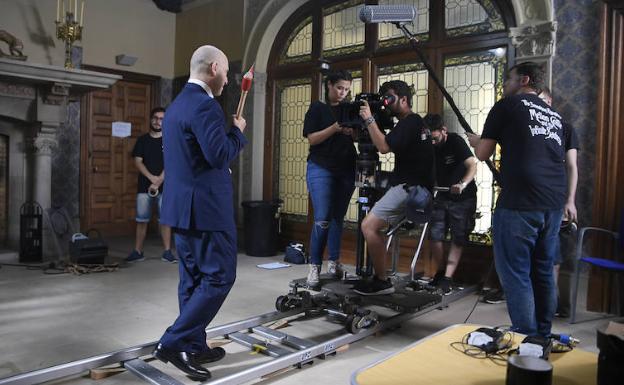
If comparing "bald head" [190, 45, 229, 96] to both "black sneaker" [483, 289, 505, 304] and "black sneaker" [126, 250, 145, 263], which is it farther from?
"black sneaker" [126, 250, 145, 263]

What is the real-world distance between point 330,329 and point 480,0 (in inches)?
124

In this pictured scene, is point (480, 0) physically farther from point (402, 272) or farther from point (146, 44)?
point (146, 44)

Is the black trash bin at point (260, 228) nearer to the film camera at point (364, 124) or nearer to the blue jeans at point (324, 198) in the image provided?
the blue jeans at point (324, 198)

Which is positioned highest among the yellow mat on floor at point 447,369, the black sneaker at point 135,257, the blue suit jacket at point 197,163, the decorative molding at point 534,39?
the decorative molding at point 534,39

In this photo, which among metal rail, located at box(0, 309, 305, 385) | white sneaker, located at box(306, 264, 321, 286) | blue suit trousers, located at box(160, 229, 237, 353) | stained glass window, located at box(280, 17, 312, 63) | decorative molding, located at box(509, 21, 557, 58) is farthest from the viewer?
stained glass window, located at box(280, 17, 312, 63)

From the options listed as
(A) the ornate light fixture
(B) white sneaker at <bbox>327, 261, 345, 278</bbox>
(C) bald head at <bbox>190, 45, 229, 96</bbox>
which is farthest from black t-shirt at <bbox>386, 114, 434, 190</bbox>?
(A) the ornate light fixture

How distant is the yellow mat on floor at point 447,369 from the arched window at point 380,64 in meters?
2.77

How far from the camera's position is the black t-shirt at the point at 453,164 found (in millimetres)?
4184

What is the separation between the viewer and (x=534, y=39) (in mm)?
4059

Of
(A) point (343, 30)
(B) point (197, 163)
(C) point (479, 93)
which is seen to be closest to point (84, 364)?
(B) point (197, 163)

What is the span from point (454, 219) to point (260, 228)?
2.34m

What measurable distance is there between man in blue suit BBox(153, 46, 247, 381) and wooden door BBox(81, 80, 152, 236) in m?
5.03

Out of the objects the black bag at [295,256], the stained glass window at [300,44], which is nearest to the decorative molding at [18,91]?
the stained glass window at [300,44]

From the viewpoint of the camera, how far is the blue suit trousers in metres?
2.27
